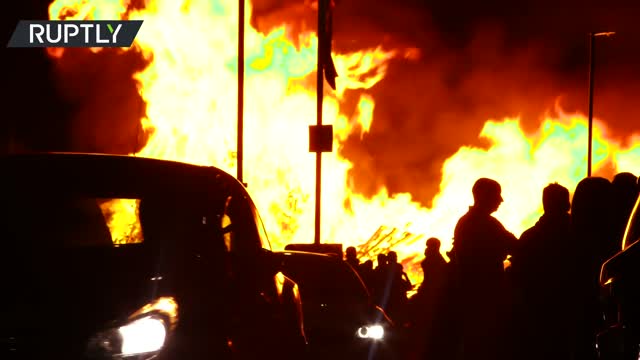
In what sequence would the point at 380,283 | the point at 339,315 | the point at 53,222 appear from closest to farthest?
1. the point at 53,222
2. the point at 339,315
3. the point at 380,283

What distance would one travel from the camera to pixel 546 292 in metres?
9.73

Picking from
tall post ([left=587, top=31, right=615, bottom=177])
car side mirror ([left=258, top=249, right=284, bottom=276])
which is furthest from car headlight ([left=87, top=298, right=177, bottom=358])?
tall post ([left=587, top=31, right=615, bottom=177])

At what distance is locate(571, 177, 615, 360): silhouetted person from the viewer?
30.5 ft

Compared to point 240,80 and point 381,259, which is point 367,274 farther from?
point 240,80

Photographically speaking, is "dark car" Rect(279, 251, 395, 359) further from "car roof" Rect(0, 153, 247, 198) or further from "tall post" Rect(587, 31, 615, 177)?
"tall post" Rect(587, 31, 615, 177)

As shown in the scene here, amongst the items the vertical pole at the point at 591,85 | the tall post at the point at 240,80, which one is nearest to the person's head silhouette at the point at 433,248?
the tall post at the point at 240,80

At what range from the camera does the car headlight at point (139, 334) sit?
6.04m

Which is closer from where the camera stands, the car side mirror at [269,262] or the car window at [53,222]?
the car window at [53,222]

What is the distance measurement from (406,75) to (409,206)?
3.67m

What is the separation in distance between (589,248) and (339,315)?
10.9ft

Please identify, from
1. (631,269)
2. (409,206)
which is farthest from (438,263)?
(409,206)

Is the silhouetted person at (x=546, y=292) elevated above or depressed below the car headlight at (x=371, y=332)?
above

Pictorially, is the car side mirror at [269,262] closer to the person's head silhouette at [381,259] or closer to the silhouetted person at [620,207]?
the silhouetted person at [620,207]

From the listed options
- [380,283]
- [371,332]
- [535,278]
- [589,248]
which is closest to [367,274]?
[380,283]
